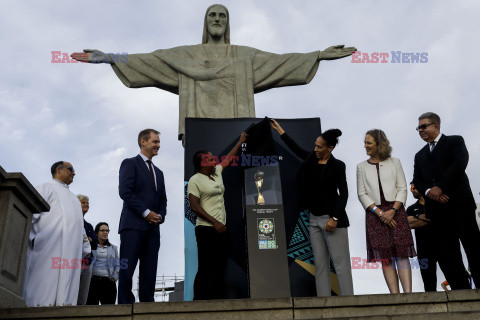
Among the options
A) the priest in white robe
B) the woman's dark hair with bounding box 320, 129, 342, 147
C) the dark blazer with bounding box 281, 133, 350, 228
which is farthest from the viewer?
the woman's dark hair with bounding box 320, 129, 342, 147

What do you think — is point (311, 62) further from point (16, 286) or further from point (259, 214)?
point (16, 286)

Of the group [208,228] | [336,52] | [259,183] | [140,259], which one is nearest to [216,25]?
[336,52]

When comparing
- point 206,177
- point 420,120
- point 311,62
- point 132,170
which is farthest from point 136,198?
point 311,62

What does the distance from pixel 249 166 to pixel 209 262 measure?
2.00 metres

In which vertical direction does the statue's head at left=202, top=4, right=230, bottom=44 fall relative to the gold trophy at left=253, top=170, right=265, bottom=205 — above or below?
above

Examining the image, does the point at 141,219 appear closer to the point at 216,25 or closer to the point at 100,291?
the point at 100,291

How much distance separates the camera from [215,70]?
9391 millimetres

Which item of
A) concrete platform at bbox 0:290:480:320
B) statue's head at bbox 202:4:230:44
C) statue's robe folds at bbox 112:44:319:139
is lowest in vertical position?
concrete platform at bbox 0:290:480:320

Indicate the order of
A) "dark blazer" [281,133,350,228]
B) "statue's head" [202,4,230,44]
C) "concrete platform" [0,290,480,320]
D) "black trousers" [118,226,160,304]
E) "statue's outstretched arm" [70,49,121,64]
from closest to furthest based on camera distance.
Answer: "concrete platform" [0,290,480,320]
"black trousers" [118,226,160,304]
"dark blazer" [281,133,350,228]
"statue's outstretched arm" [70,49,121,64]
"statue's head" [202,4,230,44]

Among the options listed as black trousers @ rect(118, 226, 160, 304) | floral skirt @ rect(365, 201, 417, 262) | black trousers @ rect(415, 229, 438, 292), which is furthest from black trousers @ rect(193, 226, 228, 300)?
black trousers @ rect(415, 229, 438, 292)

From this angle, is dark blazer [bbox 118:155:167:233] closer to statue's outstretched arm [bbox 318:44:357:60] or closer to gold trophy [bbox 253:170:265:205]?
gold trophy [bbox 253:170:265:205]

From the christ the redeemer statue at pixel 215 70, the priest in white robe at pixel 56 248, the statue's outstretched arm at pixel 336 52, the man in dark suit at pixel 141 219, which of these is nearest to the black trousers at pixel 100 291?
the priest in white robe at pixel 56 248

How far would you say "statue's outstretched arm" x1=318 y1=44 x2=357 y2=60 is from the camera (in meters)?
9.44

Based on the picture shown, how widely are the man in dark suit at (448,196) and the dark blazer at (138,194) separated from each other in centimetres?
292
